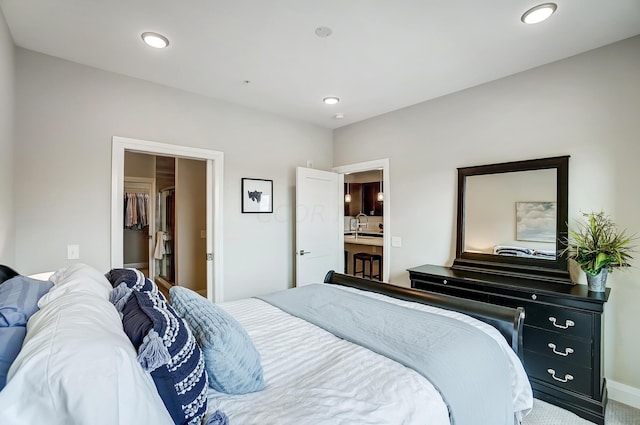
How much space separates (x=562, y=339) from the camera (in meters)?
2.25

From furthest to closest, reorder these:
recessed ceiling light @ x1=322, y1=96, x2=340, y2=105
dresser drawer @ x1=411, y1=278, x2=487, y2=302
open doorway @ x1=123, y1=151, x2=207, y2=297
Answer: open doorway @ x1=123, y1=151, x2=207, y2=297
recessed ceiling light @ x1=322, y1=96, x2=340, y2=105
dresser drawer @ x1=411, y1=278, x2=487, y2=302

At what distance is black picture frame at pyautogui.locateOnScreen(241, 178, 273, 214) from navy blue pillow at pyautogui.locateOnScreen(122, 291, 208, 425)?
2.61 meters

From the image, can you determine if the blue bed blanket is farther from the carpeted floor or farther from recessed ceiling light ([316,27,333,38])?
recessed ceiling light ([316,27,333,38])

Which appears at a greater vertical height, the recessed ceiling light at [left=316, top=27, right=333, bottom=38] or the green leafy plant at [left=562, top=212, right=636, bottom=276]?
the recessed ceiling light at [left=316, top=27, right=333, bottom=38]

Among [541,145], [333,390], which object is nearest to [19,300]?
[333,390]

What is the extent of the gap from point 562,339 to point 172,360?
265cm

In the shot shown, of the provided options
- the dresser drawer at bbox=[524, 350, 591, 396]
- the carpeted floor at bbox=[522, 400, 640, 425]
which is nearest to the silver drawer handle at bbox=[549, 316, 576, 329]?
the dresser drawer at bbox=[524, 350, 591, 396]

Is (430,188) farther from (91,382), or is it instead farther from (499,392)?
(91,382)

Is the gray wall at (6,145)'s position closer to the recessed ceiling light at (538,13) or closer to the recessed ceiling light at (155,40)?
the recessed ceiling light at (155,40)

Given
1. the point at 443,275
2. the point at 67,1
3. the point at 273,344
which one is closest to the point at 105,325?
the point at 273,344

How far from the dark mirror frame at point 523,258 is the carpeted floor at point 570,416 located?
95 centimetres

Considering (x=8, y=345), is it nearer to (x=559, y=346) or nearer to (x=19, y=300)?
(x=19, y=300)

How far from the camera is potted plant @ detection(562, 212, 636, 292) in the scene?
220 cm

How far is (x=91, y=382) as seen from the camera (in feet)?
2.23
